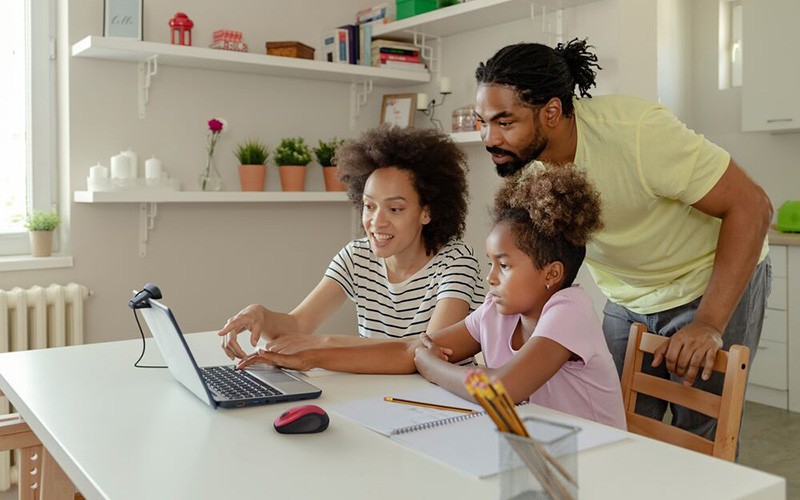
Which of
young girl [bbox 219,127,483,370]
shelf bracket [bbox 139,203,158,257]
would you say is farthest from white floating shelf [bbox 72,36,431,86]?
young girl [bbox 219,127,483,370]

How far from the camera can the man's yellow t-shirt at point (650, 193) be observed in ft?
5.27

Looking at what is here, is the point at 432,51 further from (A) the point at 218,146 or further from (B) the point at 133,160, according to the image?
(B) the point at 133,160

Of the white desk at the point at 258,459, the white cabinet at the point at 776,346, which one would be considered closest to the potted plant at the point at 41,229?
the white desk at the point at 258,459

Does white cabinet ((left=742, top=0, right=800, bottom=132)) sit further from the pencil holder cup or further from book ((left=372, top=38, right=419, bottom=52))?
the pencil holder cup

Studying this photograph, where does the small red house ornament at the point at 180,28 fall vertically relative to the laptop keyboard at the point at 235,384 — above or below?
above

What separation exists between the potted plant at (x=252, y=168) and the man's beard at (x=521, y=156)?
2.07 metres

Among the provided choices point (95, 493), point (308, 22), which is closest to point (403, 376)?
point (95, 493)

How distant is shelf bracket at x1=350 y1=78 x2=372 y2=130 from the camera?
4051mm

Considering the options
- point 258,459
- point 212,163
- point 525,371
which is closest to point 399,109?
point 212,163

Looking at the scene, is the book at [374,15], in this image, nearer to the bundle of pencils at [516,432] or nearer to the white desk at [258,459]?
the white desk at [258,459]

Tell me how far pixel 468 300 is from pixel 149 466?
1005 mm

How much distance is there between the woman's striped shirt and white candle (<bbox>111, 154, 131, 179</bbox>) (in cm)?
141

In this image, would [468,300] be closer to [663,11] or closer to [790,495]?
[790,495]

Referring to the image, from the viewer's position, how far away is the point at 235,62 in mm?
3395
